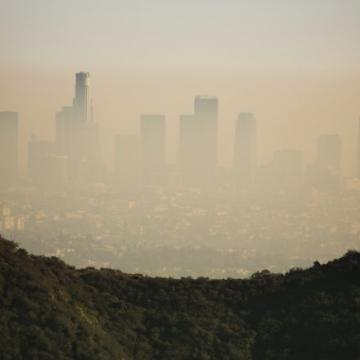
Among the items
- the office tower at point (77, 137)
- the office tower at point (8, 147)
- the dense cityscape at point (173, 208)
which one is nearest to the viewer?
the dense cityscape at point (173, 208)

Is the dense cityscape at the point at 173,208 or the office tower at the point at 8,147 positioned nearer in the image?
the dense cityscape at the point at 173,208

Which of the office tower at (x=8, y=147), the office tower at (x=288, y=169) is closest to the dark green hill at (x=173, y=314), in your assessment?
the office tower at (x=8, y=147)

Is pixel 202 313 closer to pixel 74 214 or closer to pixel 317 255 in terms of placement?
pixel 317 255

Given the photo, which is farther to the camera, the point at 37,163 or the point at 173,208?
the point at 37,163

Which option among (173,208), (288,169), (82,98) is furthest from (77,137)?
(288,169)

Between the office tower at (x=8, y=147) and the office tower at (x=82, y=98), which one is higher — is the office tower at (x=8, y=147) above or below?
below

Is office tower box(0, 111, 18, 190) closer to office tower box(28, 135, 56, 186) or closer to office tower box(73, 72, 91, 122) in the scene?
Result: office tower box(28, 135, 56, 186)

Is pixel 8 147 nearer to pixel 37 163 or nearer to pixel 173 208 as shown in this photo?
pixel 37 163

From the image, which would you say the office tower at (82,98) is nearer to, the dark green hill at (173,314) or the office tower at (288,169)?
the office tower at (288,169)
